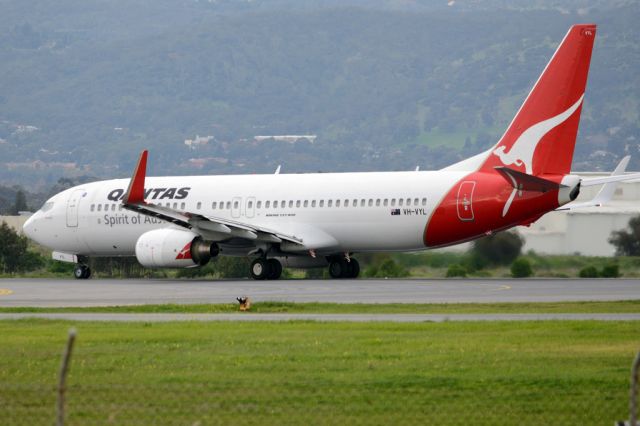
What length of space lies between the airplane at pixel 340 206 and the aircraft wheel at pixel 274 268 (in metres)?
0.04

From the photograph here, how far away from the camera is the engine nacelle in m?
44.7

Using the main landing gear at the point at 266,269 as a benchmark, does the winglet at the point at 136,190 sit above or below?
above

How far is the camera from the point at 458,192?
42312mm

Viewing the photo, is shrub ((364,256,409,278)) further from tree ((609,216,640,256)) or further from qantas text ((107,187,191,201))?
tree ((609,216,640,256))

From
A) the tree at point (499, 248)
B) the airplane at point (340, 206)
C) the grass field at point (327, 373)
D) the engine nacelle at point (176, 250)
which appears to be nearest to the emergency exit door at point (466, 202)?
the airplane at point (340, 206)

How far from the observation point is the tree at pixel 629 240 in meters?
49.1

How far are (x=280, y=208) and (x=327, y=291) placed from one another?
9198 mm

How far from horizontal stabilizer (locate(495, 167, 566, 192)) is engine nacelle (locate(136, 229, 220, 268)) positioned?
391 inches

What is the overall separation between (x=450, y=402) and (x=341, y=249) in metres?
29.4

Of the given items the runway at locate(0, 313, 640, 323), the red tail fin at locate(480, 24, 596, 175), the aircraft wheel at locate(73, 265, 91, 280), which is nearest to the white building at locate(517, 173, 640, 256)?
the red tail fin at locate(480, 24, 596, 175)

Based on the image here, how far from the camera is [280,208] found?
46.7 m

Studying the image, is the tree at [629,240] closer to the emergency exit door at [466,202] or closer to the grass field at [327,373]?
the emergency exit door at [466,202]

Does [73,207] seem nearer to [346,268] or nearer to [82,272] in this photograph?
[82,272]

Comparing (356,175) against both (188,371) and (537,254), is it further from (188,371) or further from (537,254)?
(188,371)
